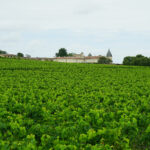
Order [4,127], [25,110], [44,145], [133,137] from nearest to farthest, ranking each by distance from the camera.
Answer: [44,145] → [4,127] → [133,137] → [25,110]

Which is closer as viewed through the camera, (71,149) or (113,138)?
(71,149)

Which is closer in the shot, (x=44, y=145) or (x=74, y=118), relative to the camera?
(x=44, y=145)

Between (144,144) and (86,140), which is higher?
(86,140)

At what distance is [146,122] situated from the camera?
20.1ft

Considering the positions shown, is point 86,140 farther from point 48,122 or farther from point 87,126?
point 48,122

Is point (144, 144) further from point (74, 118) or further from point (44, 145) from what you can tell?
point (44, 145)

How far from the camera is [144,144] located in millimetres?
5793

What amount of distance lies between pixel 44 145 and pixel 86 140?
906 mm

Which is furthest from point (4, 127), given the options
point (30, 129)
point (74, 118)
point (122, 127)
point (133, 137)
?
point (133, 137)

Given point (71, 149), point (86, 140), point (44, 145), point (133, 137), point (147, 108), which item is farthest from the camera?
point (147, 108)

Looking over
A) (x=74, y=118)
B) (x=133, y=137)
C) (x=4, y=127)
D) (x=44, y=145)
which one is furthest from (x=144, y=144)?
(x=4, y=127)

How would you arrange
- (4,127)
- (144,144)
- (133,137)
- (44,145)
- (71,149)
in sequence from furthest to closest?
(144,144) < (133,137) < (4,127) < (44,145) < (71,149)

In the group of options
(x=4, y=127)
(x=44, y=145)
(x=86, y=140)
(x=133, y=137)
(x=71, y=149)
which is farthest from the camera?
(x=133, y=137)

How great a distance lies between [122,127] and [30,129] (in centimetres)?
229
